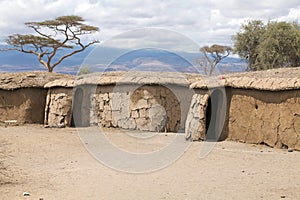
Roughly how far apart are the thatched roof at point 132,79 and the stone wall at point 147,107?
0.15m

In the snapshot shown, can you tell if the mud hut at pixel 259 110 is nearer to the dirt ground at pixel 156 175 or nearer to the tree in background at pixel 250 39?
the dirt ground at pixel 156 175

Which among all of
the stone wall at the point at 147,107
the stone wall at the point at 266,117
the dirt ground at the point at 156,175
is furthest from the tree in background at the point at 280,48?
the dirt ground at the point at 156,175

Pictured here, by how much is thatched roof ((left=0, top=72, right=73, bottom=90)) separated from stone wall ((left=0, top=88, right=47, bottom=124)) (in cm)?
15

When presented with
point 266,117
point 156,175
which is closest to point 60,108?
point 266,117

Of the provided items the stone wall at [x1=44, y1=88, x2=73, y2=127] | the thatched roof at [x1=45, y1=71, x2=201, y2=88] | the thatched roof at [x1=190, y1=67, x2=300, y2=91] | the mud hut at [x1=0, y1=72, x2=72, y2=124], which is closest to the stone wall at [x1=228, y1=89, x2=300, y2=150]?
the thatched roof at [x1=190, y1=67, x2=300, y2=91]

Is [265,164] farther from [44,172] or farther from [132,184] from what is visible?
[44,172]

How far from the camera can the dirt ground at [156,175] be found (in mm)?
6352

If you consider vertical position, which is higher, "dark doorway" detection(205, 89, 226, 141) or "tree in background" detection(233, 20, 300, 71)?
"tree in background" detection(233, 20, 300, 71)

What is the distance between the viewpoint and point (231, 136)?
35.7 ft

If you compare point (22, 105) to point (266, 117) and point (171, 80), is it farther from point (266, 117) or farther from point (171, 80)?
point (266, 117)

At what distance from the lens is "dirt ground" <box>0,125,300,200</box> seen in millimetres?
6352

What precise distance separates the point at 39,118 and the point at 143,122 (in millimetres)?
3731

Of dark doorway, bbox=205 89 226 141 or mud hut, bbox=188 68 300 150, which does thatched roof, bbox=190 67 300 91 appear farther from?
dark doorway, bbox=205 89 226 141

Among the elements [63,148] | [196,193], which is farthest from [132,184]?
[63,148]
